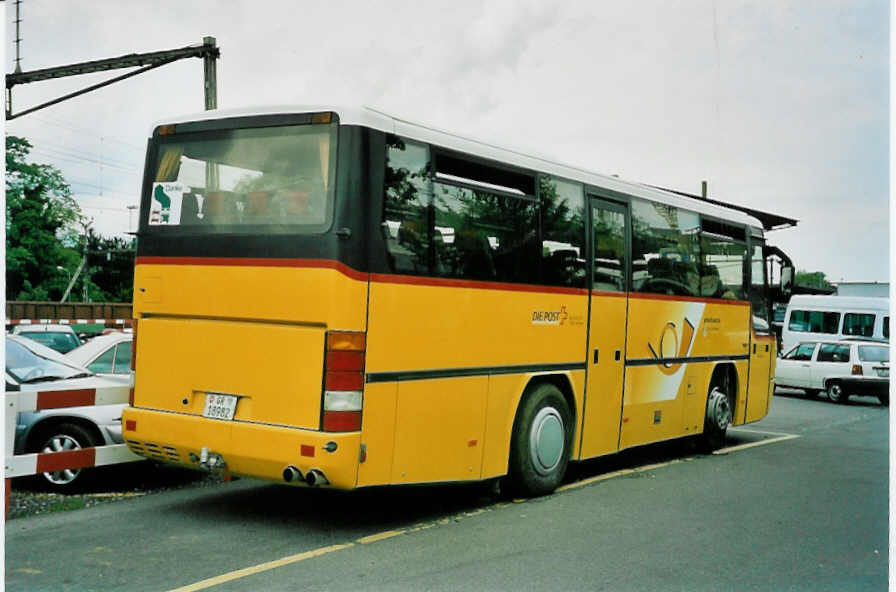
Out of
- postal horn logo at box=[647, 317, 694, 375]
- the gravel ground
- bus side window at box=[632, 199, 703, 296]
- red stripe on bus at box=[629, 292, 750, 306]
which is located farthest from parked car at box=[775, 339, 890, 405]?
the gravel ground

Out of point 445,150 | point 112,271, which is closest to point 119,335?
point 445,150

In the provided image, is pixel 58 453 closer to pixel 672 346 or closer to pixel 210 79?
pixel 672 346

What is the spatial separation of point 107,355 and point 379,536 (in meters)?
4.20

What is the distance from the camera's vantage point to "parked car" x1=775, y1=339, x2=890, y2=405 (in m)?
23.3

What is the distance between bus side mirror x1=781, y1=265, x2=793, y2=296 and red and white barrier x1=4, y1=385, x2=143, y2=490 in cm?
972

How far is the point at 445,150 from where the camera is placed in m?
7.80

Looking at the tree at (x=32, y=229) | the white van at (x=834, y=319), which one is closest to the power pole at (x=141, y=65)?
the white van at (x=834, y=319)

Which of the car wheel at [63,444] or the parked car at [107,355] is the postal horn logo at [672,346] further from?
the car wheel at [63,444]

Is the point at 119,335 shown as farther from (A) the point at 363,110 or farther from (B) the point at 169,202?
(A) the point at 363,110

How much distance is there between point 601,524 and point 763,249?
7562 mm

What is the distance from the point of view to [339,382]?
6.81 m

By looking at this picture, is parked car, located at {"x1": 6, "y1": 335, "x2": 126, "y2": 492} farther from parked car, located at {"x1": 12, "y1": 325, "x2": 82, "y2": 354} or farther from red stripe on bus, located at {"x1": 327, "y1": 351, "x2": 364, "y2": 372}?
parked car, located at {"x1": 12, "y1": 325, "x2": 82, "y2": 354}

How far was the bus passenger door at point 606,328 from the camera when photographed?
9680mm

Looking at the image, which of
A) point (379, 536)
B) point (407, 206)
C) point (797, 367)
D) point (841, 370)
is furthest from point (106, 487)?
point (797, 367)
